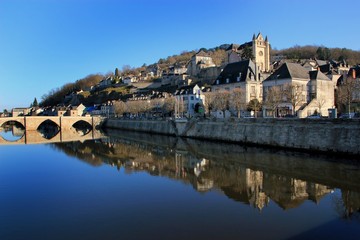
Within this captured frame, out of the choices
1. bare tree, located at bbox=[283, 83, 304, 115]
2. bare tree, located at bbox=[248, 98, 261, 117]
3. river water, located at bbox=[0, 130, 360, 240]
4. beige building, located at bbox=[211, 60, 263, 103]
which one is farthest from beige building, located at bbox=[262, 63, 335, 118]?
river water, located at bbox=[0, 130, 360, 240]

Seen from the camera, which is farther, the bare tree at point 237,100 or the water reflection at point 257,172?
the bare tree at point 237,100

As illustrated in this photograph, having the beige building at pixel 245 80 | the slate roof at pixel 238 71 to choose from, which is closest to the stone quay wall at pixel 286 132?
the beige building at pixel 245 80

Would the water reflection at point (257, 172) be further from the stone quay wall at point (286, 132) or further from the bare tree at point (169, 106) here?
the bare tree at point (169, 106)

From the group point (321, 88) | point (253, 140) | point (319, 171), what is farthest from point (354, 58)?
point (319, 171)

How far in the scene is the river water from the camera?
1161 centimetres

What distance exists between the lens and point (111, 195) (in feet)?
55.1

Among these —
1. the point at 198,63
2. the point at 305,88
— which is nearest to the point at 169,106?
the point at 305,88

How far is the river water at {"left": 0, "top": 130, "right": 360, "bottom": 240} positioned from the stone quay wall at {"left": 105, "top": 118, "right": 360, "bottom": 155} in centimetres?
121

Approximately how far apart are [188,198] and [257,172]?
6.92m

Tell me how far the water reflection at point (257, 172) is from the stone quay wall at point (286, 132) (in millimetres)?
1208

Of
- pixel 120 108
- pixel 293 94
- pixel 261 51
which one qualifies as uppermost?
pixel 261 51

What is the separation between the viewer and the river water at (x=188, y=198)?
11609 millimetres

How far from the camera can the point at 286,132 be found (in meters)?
29.0

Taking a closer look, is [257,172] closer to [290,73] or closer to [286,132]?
[286,132]
